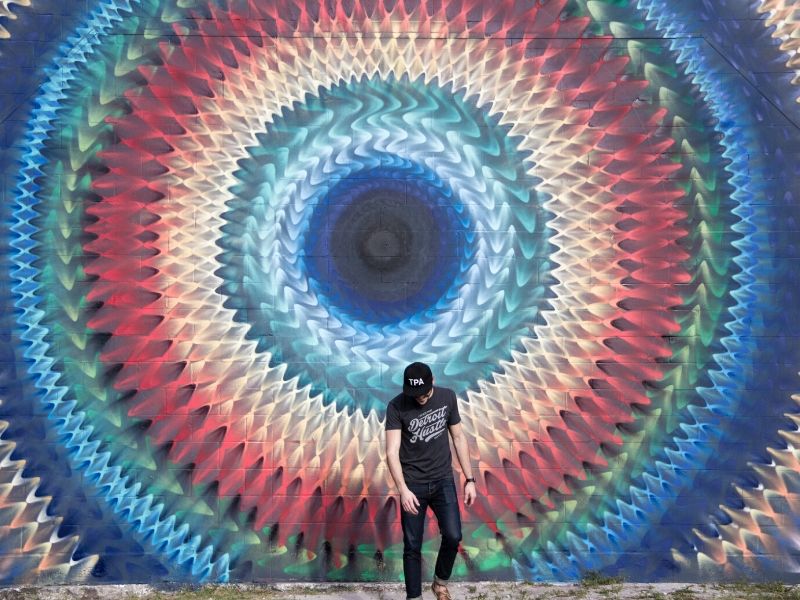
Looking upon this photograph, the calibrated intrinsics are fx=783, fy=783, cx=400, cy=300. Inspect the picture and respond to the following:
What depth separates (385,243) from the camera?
6.61 m

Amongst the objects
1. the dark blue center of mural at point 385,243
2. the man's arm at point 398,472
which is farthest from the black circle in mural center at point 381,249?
the man's arm at point 398,472

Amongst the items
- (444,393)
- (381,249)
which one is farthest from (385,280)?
(444,393)

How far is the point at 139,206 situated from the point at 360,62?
7.26 feet

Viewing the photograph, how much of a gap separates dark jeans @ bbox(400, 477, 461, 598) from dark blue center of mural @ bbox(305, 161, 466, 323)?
5.29ft

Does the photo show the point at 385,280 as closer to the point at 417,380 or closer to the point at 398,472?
the point at 417,380

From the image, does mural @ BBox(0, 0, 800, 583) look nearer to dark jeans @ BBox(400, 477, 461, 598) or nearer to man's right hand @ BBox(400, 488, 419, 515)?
dark jeans @ BBox(400, 477, 461, 598)

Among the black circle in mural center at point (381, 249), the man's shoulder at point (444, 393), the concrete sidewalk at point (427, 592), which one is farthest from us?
the black circle in mural center at point (381, 249)

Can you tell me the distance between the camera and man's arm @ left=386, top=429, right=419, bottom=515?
210 inches

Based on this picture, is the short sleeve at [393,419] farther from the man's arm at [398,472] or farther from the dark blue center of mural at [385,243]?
the dark blue center of mural at [385,243]

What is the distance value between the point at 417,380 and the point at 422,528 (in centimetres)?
106

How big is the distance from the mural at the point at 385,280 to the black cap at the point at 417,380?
1.14 metres

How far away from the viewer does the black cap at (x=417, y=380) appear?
536cm

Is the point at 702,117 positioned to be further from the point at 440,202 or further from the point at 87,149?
the point at 87,149

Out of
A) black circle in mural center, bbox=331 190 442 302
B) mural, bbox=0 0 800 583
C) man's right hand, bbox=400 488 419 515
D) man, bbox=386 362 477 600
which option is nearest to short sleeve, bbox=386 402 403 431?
man, bbox=386 362 477 600
